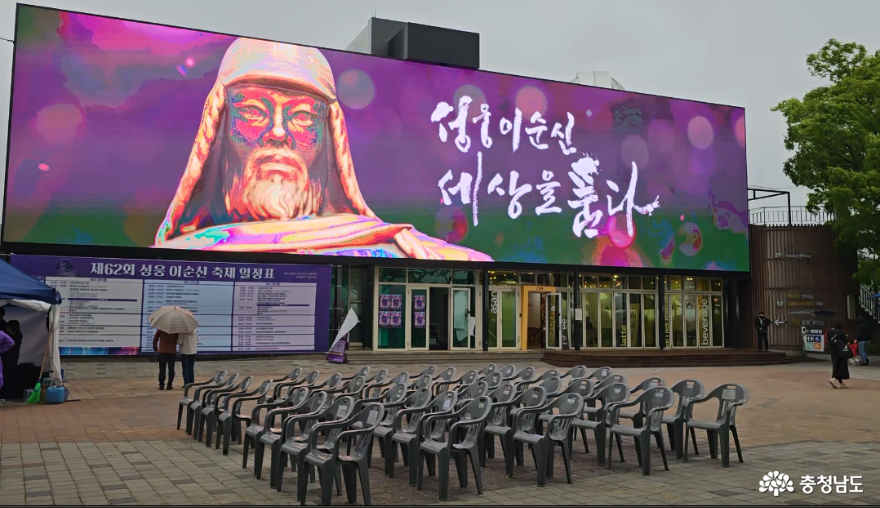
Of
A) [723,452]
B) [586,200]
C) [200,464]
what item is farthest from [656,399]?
[586,200]

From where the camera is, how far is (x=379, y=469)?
8.35m

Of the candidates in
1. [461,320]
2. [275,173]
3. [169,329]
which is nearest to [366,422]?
[169,329]

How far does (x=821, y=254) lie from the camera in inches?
1137

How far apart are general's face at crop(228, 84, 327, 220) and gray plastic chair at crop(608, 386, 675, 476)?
51.7 feet

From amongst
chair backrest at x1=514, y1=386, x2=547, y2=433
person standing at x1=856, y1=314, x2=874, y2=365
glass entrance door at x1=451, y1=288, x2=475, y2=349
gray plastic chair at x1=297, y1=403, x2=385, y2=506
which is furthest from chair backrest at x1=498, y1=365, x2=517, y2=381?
person standing at x1=856, y1=314, x2=874, y2=365

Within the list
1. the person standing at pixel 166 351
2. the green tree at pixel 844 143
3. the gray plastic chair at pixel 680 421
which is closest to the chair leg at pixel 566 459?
the gray plastic chair at pixel 680 421

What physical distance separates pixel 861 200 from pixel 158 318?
73.2 ft

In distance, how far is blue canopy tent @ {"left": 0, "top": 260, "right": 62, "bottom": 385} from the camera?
41.1 feet

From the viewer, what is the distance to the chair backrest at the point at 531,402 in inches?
336

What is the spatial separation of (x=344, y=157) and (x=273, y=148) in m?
2.22

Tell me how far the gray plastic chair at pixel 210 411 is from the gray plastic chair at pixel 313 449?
6.57 ft

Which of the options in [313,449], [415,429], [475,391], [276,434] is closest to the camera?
[313,449]

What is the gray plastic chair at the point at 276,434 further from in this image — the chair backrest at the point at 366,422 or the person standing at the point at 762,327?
the person standing at the point at 762,327

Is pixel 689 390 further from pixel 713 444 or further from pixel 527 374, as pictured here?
pixel 527 374
